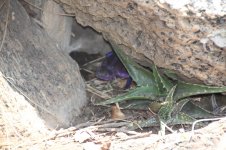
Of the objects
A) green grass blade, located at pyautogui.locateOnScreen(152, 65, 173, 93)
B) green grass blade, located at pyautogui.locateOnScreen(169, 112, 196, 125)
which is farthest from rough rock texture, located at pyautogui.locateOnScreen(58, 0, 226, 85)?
green grass blade, located at pyautogui.locateOnScreen(169, 112, 196, 125)

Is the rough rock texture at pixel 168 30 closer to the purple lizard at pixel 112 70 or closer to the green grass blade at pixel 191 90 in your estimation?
the green grass blade at pixel 191 90

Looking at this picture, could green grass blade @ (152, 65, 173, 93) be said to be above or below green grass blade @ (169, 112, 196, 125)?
above

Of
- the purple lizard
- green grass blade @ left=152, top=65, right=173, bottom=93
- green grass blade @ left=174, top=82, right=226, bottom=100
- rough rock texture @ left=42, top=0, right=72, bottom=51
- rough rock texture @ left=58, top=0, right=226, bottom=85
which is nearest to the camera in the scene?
rough rock texture @ left=58, top=0, right=226, bottom=85

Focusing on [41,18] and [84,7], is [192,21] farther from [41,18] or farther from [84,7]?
[41,18]

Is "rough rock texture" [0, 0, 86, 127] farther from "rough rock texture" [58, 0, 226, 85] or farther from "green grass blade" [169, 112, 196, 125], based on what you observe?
"green grass blade" [169, 112, 196, 125]

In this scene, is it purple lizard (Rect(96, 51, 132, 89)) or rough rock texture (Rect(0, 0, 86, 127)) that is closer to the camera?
rough rock texture (Rect(0, 0, 86, 127))

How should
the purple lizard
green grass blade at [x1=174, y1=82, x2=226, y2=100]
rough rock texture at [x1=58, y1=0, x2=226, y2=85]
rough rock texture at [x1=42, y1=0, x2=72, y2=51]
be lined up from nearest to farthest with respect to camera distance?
rough rock texture at [x1=58, y1=0, x2=226, y2=85] < green grass blade at [x1=174, y1=82, x2=226, y2=100] < rough rock texture at [x1=42, y1=0, x2=72, y2=51] < the purple lizard

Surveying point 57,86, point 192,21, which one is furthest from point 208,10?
point 57,86
